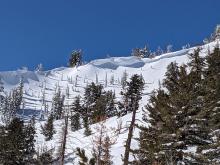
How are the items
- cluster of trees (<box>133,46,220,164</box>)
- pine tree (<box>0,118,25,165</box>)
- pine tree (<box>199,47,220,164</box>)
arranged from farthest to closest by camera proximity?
1. pine tree (<box>0,118,25,165</box>)
2. cluster of trees (<box>133,46,220,164</box>)
3. pine tree (<box>199,47,220,164</box>)

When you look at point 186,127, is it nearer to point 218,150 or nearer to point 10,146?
point 218,150

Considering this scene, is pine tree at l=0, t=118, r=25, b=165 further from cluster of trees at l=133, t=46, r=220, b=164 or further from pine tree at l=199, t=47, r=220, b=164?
pine tree at l=199, t=47, r=220, b=164

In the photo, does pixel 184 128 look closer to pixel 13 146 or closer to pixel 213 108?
pixel 213 108

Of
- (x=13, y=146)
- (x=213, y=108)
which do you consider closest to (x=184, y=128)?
(x=213, y=108)

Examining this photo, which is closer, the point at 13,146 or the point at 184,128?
the point at 184,128

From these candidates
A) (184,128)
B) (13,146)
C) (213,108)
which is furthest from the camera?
(13,146)

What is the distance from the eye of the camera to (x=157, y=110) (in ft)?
113

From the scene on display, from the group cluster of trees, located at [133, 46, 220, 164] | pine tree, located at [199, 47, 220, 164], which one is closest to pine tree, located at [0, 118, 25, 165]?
cluster of trees, located at [133, 46, 220, 164]

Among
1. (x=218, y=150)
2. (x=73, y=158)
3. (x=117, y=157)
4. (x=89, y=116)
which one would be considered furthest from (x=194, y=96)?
(x=89, y=116)

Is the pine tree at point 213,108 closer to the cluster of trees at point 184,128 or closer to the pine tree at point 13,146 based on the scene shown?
the cluster of trees at point 184,128

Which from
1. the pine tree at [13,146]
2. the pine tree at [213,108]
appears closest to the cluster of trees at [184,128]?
the pine tree at [213,108]

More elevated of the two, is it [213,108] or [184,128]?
[213,108]

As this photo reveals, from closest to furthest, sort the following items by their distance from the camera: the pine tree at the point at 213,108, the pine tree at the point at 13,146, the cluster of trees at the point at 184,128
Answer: the pine tree at the point at 213,108 < the cluster of trees at the point at 184,128 < the pine tree at the point at 13,146

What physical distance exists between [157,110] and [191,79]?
340 centimetres
